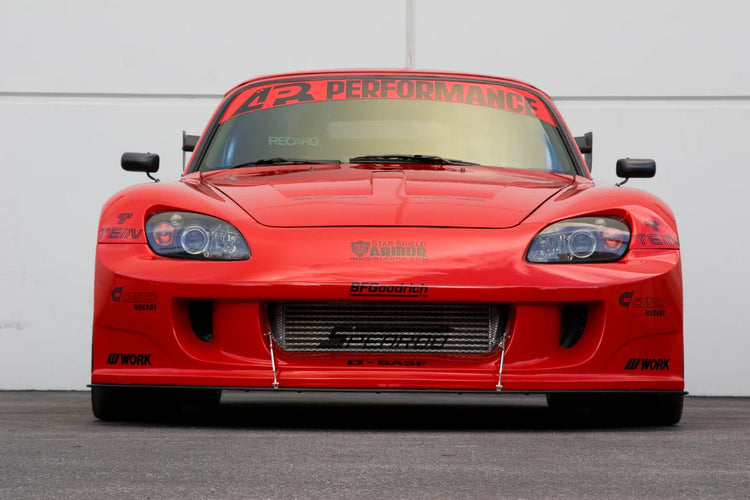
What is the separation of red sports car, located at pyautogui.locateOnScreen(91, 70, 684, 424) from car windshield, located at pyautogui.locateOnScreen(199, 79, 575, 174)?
780mm

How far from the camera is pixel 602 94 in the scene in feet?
28.0

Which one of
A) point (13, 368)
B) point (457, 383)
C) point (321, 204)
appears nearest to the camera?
point (457, 383)

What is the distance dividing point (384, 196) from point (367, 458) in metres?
1.26

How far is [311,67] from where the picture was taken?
8562 millimetres

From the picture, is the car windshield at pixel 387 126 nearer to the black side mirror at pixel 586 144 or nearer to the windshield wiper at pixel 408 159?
the windshield wiper at pixel 408 159

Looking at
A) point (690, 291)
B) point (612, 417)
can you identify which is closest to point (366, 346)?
point (612, 417)

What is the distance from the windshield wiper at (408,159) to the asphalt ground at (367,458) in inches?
38.6

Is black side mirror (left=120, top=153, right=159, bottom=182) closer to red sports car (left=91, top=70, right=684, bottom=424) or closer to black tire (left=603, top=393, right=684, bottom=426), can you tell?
red sports car (left=91, top=70, right=684, bottom=424)

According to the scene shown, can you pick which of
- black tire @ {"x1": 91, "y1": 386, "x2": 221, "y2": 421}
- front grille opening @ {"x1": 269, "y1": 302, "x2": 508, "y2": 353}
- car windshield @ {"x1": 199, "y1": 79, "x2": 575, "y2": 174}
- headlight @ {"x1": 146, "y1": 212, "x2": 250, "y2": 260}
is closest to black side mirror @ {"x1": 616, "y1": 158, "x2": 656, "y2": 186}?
car windshield @ {"x1": 199, "y1": 79, "x2": 575, "y2": 174}

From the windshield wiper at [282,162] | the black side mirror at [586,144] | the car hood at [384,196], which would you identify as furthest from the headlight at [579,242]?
the black side mirror at [586,144]

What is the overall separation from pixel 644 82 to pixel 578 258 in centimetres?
478

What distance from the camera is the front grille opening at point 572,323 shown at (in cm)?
409

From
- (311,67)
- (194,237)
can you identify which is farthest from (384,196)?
(311,67)

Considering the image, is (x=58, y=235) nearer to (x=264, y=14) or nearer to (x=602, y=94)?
(x=264, y=14)
